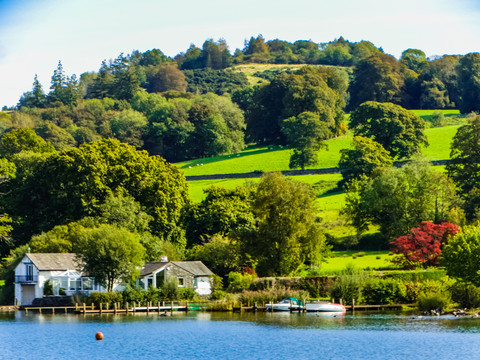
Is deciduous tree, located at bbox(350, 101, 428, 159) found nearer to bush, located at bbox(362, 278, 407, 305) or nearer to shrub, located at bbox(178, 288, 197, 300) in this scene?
bush, located at bbox(362, 278, 407, 305)

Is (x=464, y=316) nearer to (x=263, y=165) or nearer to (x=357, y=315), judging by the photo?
(x=357, y=315)

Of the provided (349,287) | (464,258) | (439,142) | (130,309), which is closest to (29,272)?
(130,309)

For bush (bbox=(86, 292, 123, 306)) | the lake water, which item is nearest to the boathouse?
bush (bbox=(86, 292, 123, 306))

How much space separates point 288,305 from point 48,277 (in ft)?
72.8

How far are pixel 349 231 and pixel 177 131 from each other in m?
67.0

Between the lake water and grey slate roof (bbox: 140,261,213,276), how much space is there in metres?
10.7

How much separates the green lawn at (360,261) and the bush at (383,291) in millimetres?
5324

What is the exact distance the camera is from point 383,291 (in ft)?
207

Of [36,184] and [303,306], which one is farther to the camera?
[36,184]

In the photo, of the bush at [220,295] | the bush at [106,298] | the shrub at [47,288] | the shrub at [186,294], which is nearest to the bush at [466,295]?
the bush at [220,295]

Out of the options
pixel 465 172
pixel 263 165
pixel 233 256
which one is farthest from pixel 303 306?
pixel 263 165

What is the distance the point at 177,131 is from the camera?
149000 millimetres

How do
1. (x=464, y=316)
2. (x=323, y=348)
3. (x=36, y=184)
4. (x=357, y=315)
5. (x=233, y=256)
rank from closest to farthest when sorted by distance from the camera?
1. (x=323, y=348)
2. (x=464, y=316)
3. (x=357, y=315)
4. (x=233, y=256)
5. (x=36, y=184)

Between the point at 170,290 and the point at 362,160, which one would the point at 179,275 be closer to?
the point at 170,290
